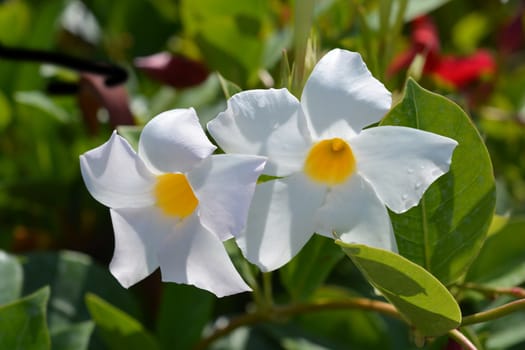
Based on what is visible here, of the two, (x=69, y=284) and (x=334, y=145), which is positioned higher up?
(x=334, y=145)

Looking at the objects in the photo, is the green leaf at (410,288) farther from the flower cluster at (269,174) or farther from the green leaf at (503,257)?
the green leaf at (503,257)

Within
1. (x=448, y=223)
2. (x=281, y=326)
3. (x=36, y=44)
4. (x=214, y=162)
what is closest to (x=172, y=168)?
(x=214, y=162)

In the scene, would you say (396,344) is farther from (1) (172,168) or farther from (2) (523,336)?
(1) (172,168)

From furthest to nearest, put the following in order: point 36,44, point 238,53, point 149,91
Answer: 1. point 149,91
2. point 36,44
3. point 238,53

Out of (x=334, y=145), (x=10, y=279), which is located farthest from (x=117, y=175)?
(x=10, y=279)

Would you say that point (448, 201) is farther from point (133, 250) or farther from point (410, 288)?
point (133, 250)

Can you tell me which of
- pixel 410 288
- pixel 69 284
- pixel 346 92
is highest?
pixel 346 92

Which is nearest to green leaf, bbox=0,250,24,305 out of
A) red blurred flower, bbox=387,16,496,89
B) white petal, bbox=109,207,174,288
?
white petal, bbox=109,207,174,288

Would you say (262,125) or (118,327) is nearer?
(262,125)
